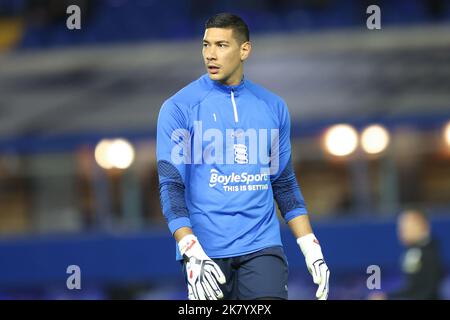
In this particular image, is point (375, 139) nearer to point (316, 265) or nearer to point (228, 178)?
point (316, 265)

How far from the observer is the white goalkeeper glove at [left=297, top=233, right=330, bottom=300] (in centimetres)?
493

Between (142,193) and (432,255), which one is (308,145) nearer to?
(142,193)

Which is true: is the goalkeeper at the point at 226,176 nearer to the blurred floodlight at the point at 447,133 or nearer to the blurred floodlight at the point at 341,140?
the blurred floodlight at the point at 341,140

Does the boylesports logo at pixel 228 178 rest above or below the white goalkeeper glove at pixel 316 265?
above

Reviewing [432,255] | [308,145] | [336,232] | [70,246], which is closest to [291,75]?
[308,145]

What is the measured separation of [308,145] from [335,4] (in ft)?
10.2

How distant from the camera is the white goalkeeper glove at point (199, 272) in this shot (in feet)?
15.1

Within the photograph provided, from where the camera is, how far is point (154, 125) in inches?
588

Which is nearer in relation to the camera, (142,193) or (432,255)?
(432,255)

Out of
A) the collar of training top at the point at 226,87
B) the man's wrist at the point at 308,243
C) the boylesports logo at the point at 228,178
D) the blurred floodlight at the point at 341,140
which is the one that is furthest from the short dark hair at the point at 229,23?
the blurred floodlight at the point at 341,140

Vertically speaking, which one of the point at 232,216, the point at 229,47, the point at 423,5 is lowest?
the point at 232,216
